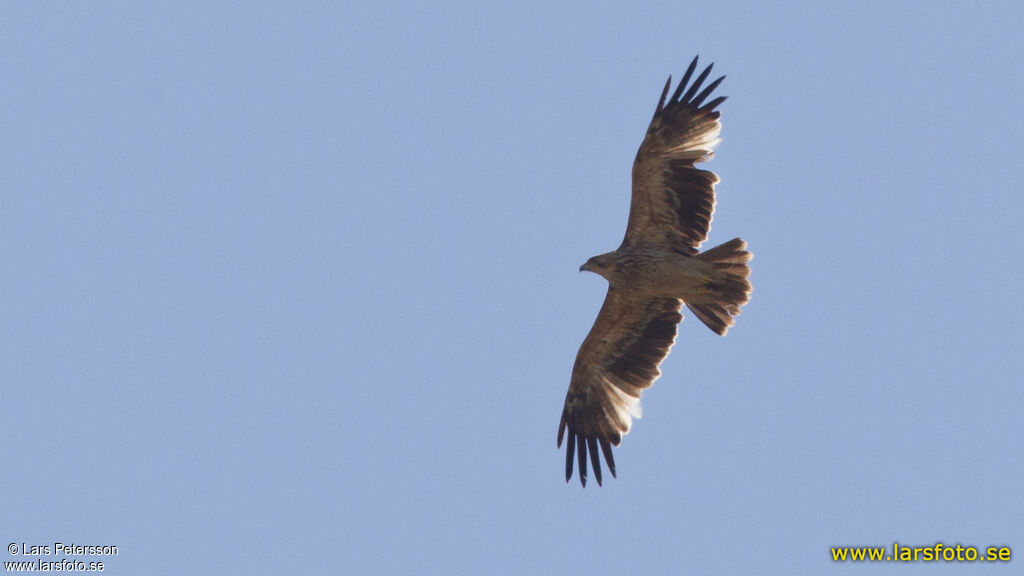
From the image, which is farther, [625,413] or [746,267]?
[625,413]

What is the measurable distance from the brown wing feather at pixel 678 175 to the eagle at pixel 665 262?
0.01 meters

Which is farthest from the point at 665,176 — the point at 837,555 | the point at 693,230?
the point at 837,555

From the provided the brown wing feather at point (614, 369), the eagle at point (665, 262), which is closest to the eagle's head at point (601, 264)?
the eagle at point (665, 262)

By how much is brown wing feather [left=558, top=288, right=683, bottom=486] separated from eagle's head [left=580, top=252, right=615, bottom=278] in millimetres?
339

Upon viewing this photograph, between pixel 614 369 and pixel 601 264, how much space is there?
1.41 meters

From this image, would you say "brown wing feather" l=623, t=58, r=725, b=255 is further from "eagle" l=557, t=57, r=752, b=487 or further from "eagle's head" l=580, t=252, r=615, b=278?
"eagle's head" l=580, t=252, r=615, b=278

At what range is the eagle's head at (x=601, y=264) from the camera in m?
11.5

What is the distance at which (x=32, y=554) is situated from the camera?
469 inches

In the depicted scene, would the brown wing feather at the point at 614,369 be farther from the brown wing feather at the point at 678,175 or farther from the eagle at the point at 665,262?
the brown wing feather at the point at 678,175

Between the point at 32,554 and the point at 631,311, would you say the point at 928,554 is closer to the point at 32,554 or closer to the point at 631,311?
the point at 631,311

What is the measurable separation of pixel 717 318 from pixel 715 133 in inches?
77.5

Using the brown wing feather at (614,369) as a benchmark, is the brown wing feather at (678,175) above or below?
above

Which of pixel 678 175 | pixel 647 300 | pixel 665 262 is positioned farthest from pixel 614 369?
pixel 678 175

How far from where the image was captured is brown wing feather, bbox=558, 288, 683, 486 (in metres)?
12.0
